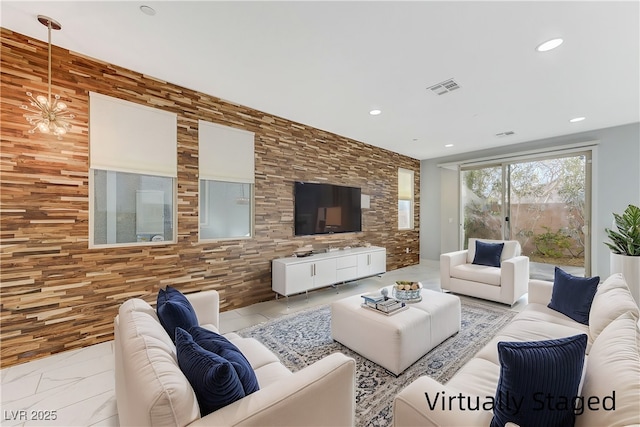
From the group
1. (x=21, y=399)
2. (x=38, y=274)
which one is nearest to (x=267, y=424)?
(x=21, y=399)

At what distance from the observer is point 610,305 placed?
161 cm

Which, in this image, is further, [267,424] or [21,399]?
[21,399]

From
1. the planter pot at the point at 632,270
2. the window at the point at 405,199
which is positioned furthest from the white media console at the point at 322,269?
the planter pot at the point at 632,270

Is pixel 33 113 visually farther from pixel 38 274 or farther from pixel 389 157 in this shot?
pixel 389 157

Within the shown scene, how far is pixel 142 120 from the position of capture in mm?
2791

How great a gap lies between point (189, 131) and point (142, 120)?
0.47 metres

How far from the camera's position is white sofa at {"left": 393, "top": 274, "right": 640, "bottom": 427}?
2.78 ft

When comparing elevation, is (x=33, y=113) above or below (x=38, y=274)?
above

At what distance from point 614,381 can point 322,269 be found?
10.6 ft

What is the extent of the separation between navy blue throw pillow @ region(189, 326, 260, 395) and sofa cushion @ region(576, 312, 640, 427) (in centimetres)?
120

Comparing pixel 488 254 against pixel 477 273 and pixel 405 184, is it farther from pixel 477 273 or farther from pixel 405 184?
pixel 405 184

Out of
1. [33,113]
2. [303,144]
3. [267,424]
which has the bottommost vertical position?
[267,424]

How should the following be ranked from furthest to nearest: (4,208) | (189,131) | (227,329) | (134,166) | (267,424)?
1. (189,131)
2. (227,329)
3. (134,166)
4. (4,208)
5. (267,424)

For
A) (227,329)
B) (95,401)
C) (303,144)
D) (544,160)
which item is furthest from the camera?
(544,160)
